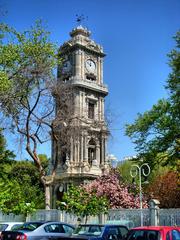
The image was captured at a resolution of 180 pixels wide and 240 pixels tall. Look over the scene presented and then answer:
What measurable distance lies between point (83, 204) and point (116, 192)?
483 inches

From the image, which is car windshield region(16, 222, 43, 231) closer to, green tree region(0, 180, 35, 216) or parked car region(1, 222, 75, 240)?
parked car region(1, 222, 75, 240)


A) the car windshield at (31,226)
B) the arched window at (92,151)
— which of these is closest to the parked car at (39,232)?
the car windshield at (31,226)

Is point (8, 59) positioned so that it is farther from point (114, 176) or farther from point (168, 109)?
point (114, 176)

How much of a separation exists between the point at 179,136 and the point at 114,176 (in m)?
10.8

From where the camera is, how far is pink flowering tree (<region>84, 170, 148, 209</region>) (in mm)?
34094

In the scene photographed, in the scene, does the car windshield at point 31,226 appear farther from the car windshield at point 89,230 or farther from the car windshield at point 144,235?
the car windshield at point 144,235

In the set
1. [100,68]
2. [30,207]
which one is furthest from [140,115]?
[100,68]

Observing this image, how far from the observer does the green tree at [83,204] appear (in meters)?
23.2

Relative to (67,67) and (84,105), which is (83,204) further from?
(67,67)

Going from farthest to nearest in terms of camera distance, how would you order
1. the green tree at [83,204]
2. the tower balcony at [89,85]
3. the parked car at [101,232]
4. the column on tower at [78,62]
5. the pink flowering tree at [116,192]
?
the column on tower at [78,62], the tower balcony at [89,85], the pink flowering tree at [116,192], the green tree at [83,204], the parked car at [101,232]

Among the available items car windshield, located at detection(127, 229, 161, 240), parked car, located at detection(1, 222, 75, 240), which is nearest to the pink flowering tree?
parked car, located at detection(1, 222, 75, 240)

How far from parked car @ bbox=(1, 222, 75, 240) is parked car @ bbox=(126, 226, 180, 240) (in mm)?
5212

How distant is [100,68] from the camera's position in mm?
58875

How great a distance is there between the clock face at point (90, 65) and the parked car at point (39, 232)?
135 feet
